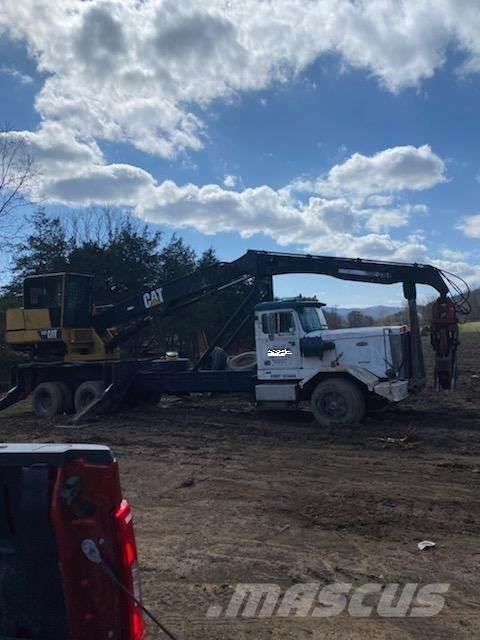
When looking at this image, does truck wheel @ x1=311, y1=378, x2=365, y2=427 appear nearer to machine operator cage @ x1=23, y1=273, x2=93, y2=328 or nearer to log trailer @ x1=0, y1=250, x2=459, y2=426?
log trailer @ x1=0, y1=250, x2=459, y2=426

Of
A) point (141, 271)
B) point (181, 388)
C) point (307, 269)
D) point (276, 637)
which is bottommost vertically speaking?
point (276, 637)

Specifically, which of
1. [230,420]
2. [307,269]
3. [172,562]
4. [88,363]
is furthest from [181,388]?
[172,562]

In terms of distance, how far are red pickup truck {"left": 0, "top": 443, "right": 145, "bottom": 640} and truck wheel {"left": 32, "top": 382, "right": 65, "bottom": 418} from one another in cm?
1474

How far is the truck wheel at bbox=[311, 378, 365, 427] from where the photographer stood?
12.6m

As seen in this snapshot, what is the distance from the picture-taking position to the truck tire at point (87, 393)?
16.3m

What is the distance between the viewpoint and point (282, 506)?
710cm

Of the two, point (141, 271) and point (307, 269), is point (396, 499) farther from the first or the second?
point (141, 271)

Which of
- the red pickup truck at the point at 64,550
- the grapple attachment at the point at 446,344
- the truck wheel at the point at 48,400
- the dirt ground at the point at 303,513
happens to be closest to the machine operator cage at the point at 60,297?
the truck wheel at the point at 48,400

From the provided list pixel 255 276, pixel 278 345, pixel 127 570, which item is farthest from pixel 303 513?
pixel 255 276

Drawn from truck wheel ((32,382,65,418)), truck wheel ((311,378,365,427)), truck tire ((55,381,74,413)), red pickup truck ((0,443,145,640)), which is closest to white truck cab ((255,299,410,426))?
truck wheel ((311,378,365,427))

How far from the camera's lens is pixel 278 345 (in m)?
13.8

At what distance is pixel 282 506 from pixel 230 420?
7.04m

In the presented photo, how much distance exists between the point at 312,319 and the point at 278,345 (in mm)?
1064

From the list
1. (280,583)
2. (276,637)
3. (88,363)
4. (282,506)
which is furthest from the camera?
(88,363)
